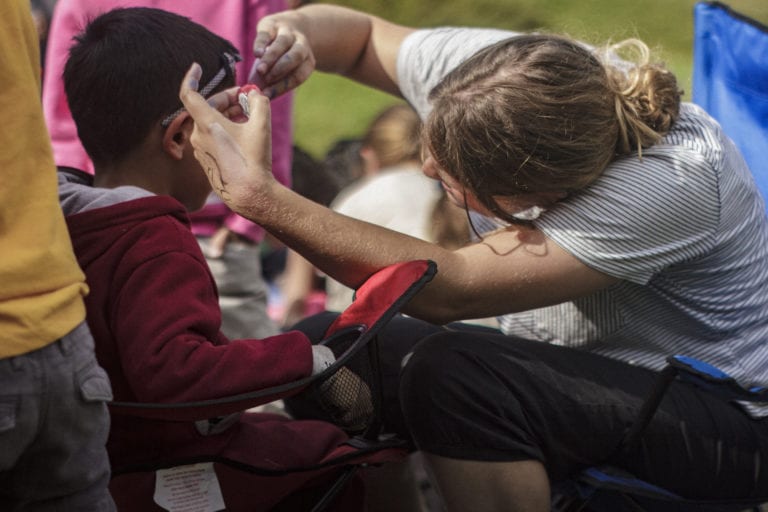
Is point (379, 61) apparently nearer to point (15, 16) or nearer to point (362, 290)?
Result: point (362, 290)

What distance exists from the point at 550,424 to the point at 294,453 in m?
0.47

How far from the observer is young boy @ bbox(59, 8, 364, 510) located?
5.24ft

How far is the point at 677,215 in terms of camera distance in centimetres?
196

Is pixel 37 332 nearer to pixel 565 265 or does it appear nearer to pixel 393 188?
pixel 565 265

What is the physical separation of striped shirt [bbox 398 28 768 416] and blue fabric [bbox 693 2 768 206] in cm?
40

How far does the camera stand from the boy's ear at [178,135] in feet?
6.45

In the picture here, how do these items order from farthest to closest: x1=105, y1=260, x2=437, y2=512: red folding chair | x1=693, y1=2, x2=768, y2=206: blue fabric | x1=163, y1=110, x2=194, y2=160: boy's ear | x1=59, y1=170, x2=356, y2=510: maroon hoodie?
1. x1=693, y1=2, x2=768, y2=206: blue fabric
2. x1=163, y1=110, x2=194, y2=160: boy's ear
3. x1=105, y1=260, x2=437, y2=512: red folding chair
4. x1=59, y1=170, x2=356, y2=510: maroon hoodie

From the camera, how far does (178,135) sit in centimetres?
199

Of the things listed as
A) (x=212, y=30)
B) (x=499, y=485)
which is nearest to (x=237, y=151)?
(x=499, y=485)

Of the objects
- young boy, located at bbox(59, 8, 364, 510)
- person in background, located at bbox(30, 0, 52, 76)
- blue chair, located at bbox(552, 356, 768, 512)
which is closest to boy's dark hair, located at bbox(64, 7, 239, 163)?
young boy, located at bbox(59, 8, 364, 510)

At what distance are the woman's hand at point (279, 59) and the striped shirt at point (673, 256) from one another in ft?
1.74

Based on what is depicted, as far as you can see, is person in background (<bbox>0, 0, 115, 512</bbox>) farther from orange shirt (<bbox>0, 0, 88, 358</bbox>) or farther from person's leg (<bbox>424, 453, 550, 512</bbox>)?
person's leg (<bbox>424, 453, 550, 512</bbox>)

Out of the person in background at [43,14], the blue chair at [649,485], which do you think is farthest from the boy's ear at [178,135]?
the person in background at [43,14]

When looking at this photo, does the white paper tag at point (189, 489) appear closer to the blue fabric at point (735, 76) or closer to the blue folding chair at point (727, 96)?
the blue folding chair at point (727, 96)
